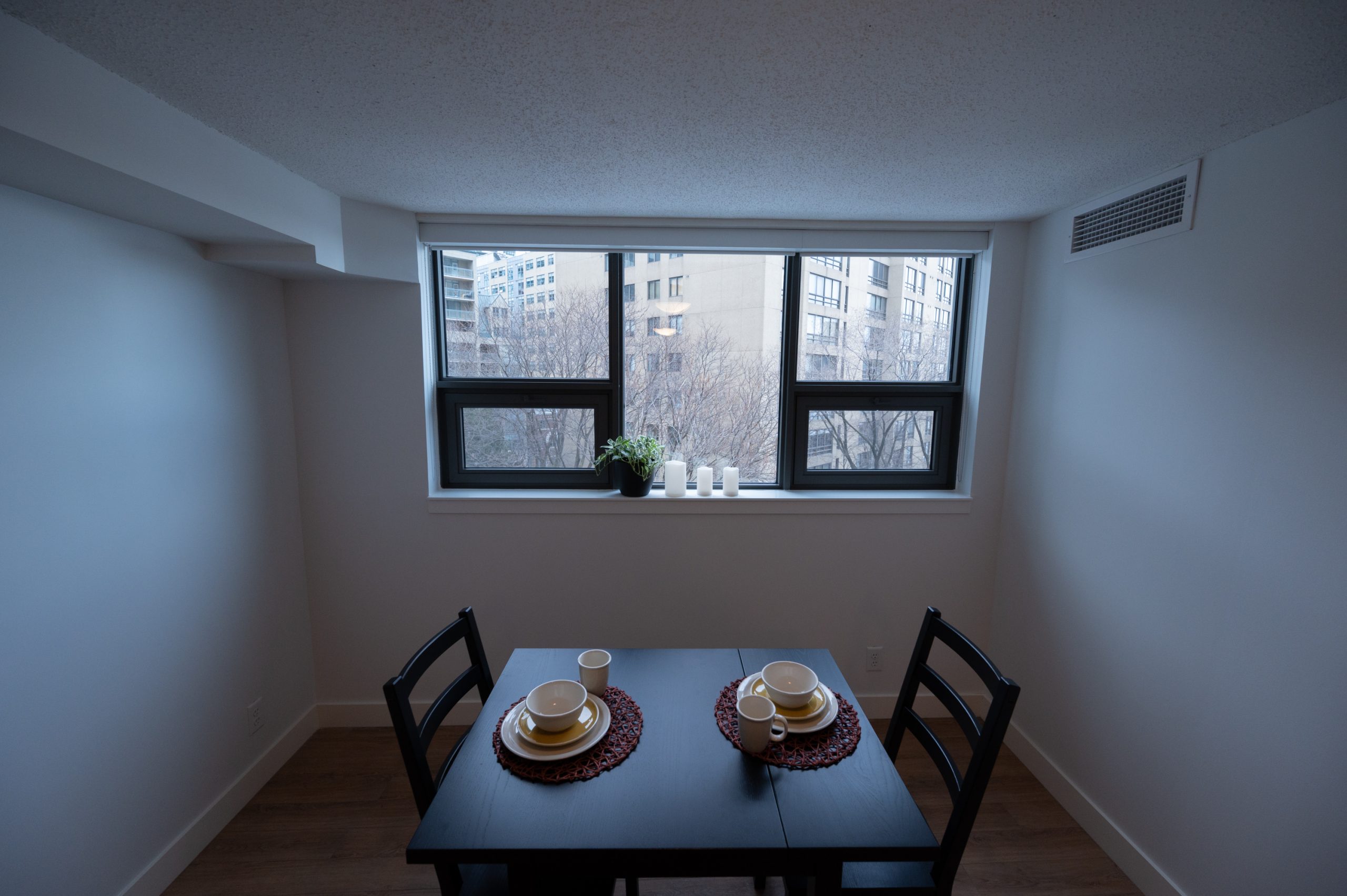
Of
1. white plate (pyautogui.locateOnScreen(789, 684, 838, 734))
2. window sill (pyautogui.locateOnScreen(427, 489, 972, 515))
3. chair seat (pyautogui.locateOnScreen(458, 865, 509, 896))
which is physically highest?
window sill (pyautogui.locateOnScreen(427, 489, 972, 515))

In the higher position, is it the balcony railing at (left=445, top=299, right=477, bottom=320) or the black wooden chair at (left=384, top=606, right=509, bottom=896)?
the balcony railing at (left=445, top=299, right=477, bottom=320)

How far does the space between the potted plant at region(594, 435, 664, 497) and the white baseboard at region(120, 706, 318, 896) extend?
1780 mm

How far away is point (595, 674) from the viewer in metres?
1.52

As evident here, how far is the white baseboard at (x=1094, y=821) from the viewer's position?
1.72 metres

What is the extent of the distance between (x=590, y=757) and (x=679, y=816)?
0.89ft

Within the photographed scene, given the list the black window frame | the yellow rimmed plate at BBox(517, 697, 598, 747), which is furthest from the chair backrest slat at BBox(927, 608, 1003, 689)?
the black window frame

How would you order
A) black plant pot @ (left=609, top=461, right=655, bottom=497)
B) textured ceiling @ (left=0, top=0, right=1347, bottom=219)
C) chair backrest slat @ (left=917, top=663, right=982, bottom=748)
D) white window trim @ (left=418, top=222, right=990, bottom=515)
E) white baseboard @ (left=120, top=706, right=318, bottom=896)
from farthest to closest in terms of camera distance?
black plant pot @ (left=609, top=461, right=655, bottom=497) → white window trim @ (left=418, top=222, right=990, bottom=515) → white baseboard @ (left=120, top=706, right=318, bottom=896) → chair backrest slat @ (left=917, top=663, right=982, bottom=748) → textured ceiling @ (left=0, top=0, right=1347, bottom=219)

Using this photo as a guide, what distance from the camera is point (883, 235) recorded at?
2387mm

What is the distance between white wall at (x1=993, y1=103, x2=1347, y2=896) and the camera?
1.33 m

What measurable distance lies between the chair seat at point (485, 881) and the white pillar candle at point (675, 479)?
4.83ft

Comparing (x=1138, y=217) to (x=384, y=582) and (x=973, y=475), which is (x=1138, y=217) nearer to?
(x=973, y=475)

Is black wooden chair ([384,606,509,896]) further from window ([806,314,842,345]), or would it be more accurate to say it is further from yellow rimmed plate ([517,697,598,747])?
window ([806,314,842,345])

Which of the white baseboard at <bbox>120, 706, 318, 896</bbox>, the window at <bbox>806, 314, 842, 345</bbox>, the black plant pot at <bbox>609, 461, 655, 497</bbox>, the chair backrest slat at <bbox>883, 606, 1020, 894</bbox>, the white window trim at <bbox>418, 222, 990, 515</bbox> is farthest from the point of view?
the window at <bbox>806, 314, 842, 345</bbox>

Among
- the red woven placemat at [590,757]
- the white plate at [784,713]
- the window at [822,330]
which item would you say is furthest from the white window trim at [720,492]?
the red woven placemat at [590,757]
